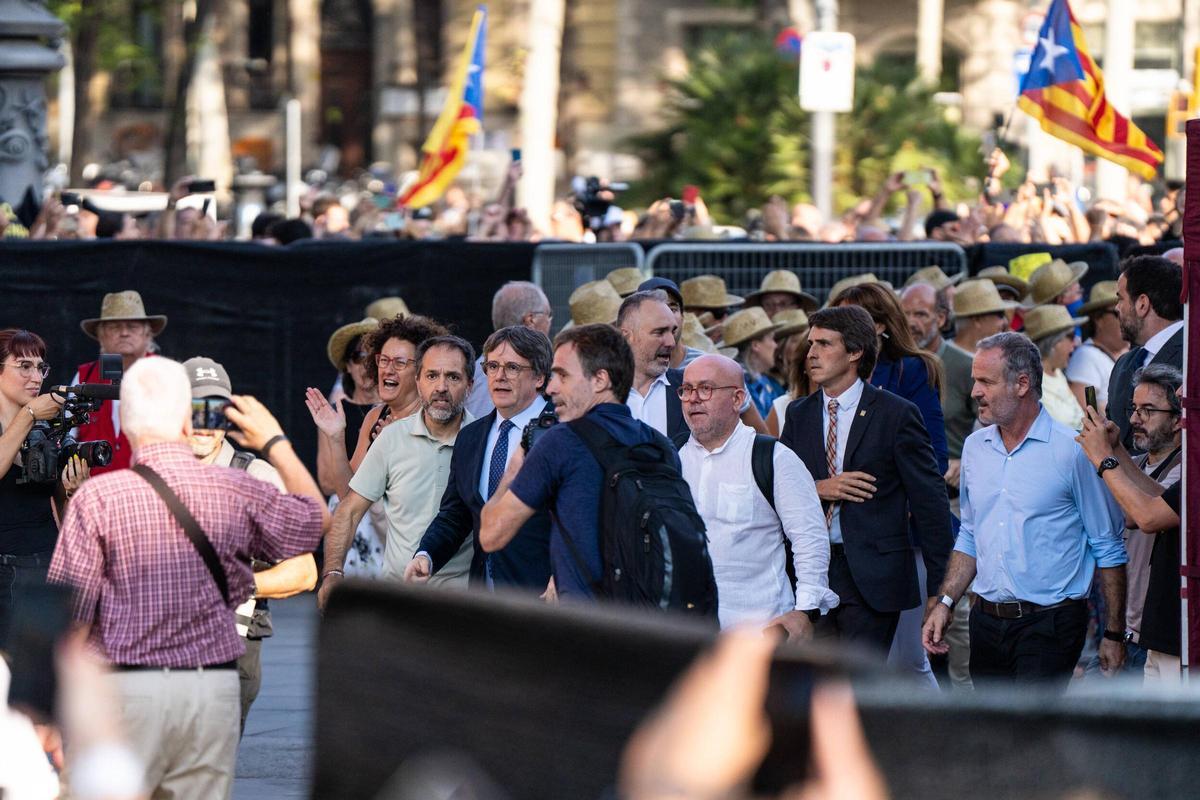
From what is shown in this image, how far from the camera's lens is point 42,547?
8664 mm

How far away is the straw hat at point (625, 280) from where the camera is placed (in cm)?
1147

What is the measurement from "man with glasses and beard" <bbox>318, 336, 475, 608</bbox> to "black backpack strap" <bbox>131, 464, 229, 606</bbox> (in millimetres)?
2317

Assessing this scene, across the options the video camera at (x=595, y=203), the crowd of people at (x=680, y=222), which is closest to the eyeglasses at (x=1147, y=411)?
the crowd of people at (x=680, y=222)

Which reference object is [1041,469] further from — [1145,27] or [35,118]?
[1145,27]

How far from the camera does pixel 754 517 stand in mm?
7398

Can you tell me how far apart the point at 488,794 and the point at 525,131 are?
995 inches

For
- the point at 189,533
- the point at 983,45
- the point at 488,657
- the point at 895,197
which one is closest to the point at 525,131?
the point at 895,197

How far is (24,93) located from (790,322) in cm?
617

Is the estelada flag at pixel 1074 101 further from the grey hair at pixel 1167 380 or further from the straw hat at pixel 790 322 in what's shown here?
the grey hair at pixel 1167 380

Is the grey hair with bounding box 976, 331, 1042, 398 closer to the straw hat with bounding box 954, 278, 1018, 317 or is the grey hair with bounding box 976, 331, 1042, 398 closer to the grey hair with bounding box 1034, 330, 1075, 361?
the straw hat with bounding box 954, 278, 1018, 317

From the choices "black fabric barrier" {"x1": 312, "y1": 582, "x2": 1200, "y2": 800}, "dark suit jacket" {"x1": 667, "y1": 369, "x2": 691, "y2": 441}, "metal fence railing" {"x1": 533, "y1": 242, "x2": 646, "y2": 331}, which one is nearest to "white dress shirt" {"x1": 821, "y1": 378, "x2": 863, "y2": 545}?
"dark suit jacket" {"x1": 667, "y1": 369, "x2": 691, "y2": 441}

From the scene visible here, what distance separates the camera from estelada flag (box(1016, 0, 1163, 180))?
14.8m

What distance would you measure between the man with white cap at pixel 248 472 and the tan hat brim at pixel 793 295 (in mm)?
5290

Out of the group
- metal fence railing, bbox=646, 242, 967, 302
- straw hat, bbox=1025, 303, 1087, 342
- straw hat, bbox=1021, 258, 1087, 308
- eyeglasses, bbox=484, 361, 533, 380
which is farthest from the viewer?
metal fence railing, bbox=646, 242, 967, 302
